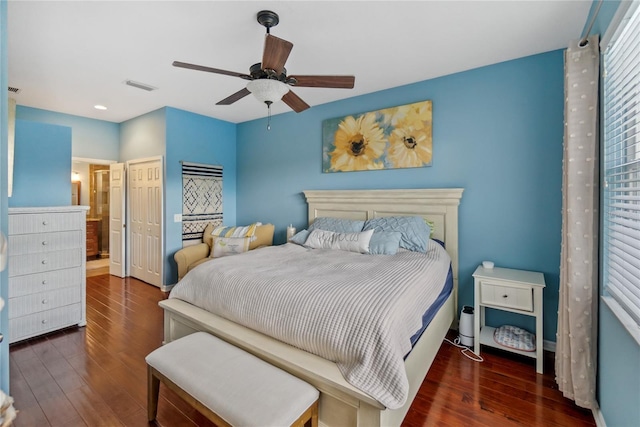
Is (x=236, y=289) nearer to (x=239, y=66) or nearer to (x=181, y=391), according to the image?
(x=181, y=391)

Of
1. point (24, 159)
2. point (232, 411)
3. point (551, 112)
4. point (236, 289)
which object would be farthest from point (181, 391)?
point (551, 112)

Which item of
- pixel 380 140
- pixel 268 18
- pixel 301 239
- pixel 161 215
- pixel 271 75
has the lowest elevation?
pixel 301 239

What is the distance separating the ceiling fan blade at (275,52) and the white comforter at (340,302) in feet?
4.77

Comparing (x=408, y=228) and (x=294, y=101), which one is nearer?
(x=294, y=101)

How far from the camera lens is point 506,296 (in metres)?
2.37

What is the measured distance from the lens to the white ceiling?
2020 millimetres

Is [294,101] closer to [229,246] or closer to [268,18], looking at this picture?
[268,18]

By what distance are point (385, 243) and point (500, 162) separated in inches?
52.9

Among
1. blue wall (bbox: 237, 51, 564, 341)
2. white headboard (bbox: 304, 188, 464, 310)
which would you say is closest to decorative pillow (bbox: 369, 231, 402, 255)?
white headboard (bbox: 304, 188, 464, 310)

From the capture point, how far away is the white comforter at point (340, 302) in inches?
56.7

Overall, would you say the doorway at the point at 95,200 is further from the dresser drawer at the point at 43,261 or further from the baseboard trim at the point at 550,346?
the baseboard trim at the point at 550,346

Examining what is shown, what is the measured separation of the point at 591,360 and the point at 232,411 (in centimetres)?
215

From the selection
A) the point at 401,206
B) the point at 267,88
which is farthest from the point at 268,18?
the point at 401,206

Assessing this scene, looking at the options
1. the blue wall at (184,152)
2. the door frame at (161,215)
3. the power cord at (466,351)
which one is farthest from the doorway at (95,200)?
the power cord at (466,351)
